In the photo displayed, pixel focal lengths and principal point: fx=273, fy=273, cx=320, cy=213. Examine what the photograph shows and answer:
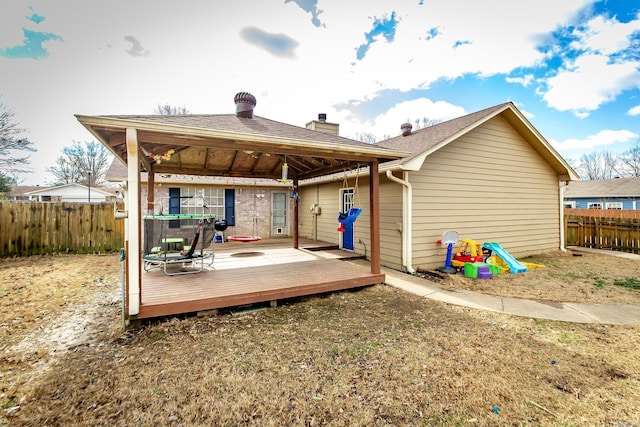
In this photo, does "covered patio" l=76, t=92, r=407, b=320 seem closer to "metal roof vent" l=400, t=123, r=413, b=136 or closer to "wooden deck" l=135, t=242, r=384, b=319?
"wooden deck" l=135, t=242, r=384, b=319

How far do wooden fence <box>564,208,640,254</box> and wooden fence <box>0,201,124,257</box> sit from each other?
16042 millimetres

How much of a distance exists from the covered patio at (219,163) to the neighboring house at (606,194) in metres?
25.6

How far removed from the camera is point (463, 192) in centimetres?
736

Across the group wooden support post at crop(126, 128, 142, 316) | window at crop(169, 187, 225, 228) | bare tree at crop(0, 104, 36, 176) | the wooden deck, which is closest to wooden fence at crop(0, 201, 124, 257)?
window at crop(169, 187, 225, 228)

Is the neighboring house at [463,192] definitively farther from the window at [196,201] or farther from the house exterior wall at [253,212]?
the window at [196,201]

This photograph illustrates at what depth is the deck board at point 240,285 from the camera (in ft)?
12.2

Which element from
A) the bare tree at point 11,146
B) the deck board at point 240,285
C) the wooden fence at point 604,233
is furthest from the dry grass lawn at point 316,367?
the bare tree at point 11,146

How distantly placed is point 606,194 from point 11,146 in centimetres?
3939

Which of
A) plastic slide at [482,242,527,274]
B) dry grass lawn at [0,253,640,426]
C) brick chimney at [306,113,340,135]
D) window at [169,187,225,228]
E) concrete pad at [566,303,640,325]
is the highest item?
brick chimney at [306,113,340,135]

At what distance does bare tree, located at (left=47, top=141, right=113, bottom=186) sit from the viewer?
25.4m

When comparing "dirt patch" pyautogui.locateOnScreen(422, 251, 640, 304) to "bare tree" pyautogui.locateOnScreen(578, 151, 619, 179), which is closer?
"dirt patch" pyautogui.locateOnScreen(422, 251, 640, 304)

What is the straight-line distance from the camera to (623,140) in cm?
3294

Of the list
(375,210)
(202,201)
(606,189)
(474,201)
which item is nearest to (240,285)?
(375,210)

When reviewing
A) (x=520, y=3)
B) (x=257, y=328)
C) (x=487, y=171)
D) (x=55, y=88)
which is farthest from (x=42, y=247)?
(x=520, y=3)
